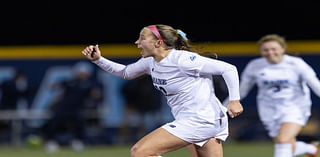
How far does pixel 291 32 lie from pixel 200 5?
244 cm

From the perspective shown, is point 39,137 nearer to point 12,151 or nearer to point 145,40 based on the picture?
point 12,151

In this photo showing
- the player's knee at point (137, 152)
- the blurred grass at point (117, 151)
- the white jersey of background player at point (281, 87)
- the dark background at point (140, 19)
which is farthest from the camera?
the dark background at point (140, 19)

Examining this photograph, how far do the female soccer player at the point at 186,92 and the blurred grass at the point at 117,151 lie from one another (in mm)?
5785

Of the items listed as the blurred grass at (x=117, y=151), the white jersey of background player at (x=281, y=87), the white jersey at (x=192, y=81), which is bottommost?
the blurred grass at (x=117, y=151)

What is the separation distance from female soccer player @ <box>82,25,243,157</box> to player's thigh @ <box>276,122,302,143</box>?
2097mm

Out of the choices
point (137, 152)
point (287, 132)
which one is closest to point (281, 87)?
point (287, 132)

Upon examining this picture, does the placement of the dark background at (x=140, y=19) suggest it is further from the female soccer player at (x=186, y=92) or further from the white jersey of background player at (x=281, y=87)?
the female soccer player at (x=186, y=92)

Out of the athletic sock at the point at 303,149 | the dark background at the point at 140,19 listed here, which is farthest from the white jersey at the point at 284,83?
the dark background at the point at 140,19

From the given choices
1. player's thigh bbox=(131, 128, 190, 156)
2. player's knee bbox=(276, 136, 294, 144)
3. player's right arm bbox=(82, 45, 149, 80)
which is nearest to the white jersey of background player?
player's knee bbox=(276, 136, 294, 144)

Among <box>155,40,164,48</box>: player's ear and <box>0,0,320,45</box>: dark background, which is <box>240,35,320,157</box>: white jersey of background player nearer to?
<box>155,40,164,48</box>: player's ear

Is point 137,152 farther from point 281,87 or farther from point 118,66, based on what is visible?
point 281,87

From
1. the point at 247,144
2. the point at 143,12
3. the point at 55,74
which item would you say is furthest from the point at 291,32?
the point at 55,74

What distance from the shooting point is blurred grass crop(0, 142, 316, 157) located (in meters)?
13.5

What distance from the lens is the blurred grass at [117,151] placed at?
44.4ft
